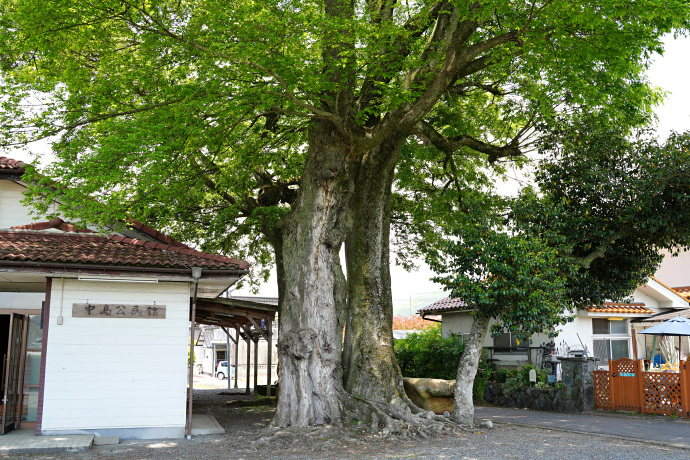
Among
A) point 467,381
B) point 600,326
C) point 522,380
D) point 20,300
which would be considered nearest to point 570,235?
point 467,381

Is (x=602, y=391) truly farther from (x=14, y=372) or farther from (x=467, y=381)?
(x=14, y=372)

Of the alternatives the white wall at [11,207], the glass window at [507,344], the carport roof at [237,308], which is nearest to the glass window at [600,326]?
the glass window at [507,344]

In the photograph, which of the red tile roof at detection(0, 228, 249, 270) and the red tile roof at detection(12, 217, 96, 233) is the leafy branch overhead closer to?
the red tile roof at detection(0, 228, 249, 270)

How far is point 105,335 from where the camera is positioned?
11094 millimetres

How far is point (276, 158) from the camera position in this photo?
55.1ft

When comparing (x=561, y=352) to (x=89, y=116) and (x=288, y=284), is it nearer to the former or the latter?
(x=288, y=284)

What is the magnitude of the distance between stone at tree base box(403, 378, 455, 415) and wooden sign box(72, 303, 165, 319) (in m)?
6.14

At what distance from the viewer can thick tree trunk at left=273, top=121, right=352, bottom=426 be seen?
11906 mm

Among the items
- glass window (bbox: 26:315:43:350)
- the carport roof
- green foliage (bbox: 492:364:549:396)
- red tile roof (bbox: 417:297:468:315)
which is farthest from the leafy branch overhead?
glass window (bbox: 26:315:43:350)

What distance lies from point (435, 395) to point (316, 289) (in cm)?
384

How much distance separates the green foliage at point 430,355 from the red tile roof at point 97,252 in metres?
10.6

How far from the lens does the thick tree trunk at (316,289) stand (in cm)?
1191

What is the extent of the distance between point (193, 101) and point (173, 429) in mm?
6223

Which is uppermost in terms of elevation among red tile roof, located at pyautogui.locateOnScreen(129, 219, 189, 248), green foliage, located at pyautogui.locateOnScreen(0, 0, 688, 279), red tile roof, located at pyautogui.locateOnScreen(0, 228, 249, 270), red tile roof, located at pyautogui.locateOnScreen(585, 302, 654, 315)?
green foliage, located at pyautogui.locateOnScreen(0, 0, 688, 279)
